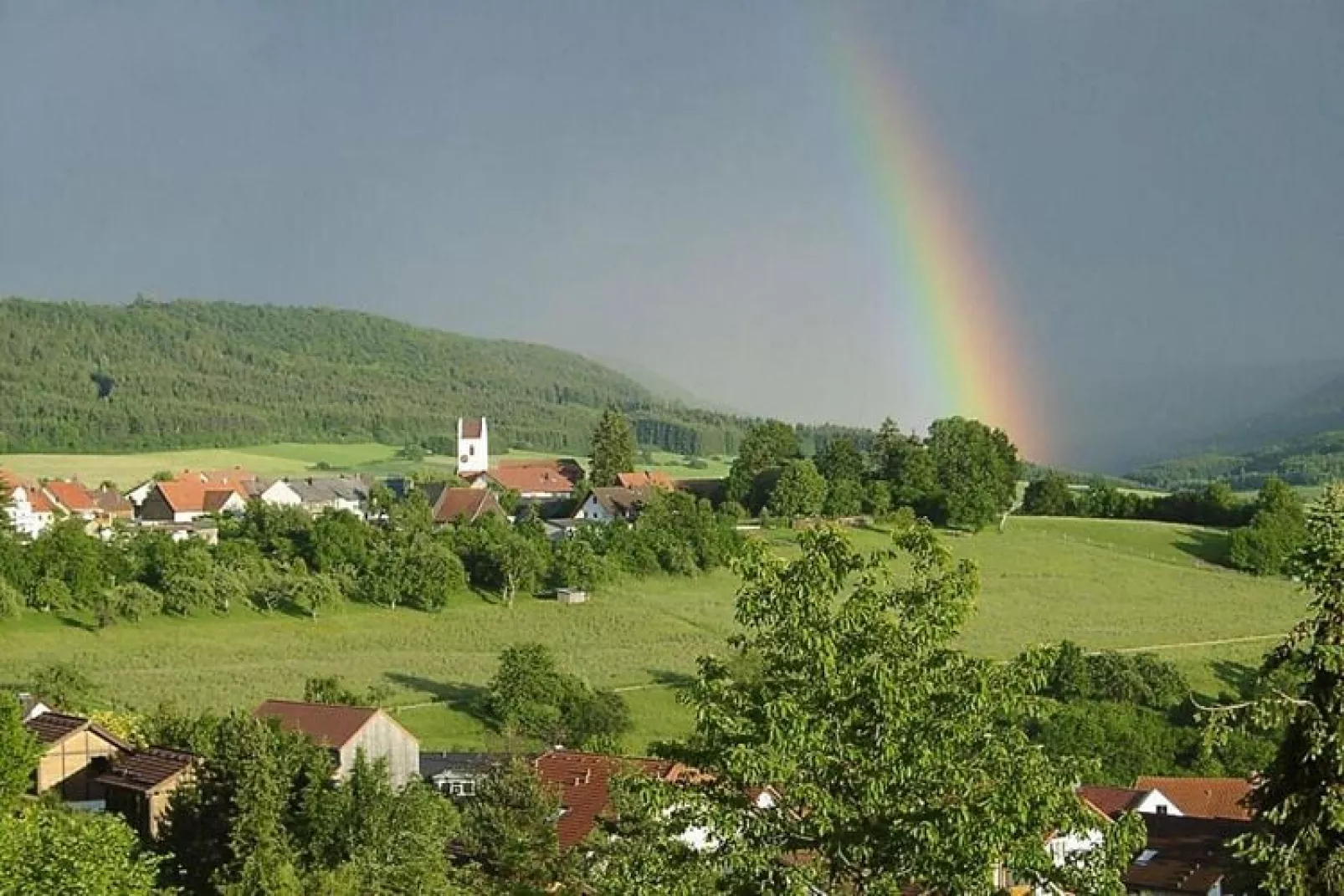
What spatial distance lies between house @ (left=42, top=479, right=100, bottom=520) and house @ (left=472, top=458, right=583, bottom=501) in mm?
25382

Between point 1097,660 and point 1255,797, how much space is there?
40029mm

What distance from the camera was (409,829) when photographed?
21234 millimetres

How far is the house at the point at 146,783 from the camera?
28703 millimetres

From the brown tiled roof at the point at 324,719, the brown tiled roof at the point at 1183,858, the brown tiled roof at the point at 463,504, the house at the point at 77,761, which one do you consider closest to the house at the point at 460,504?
the brown tiled roof at the point at 463,504

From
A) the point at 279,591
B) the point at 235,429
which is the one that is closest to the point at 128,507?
the point at 279,591

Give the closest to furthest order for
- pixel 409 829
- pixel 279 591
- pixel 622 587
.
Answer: pixel 409 829
pixel 279 591
pixel 622 587

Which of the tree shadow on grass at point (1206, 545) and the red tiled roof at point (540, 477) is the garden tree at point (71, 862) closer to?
the tree shadow on grass at point (1206, 545)

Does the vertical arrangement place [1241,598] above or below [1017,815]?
below

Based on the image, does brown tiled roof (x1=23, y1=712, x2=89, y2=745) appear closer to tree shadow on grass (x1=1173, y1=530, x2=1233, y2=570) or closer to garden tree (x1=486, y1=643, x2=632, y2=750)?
garden tree (x1=486, y1=643, x2=632, y2=750)

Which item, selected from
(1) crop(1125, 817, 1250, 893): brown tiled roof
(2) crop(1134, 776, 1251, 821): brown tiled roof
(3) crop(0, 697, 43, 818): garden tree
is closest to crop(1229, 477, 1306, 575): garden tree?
(2) crop(1134, 776, 1251, 821): brown tiled roof

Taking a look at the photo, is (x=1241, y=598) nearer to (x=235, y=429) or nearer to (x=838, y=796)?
(x=838, y=796)

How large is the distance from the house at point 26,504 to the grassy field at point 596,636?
112 feet

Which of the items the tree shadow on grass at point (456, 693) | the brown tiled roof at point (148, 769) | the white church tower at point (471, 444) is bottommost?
the tree shadow on grass at point (456, 693)

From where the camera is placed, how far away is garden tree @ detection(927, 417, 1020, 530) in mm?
82125
